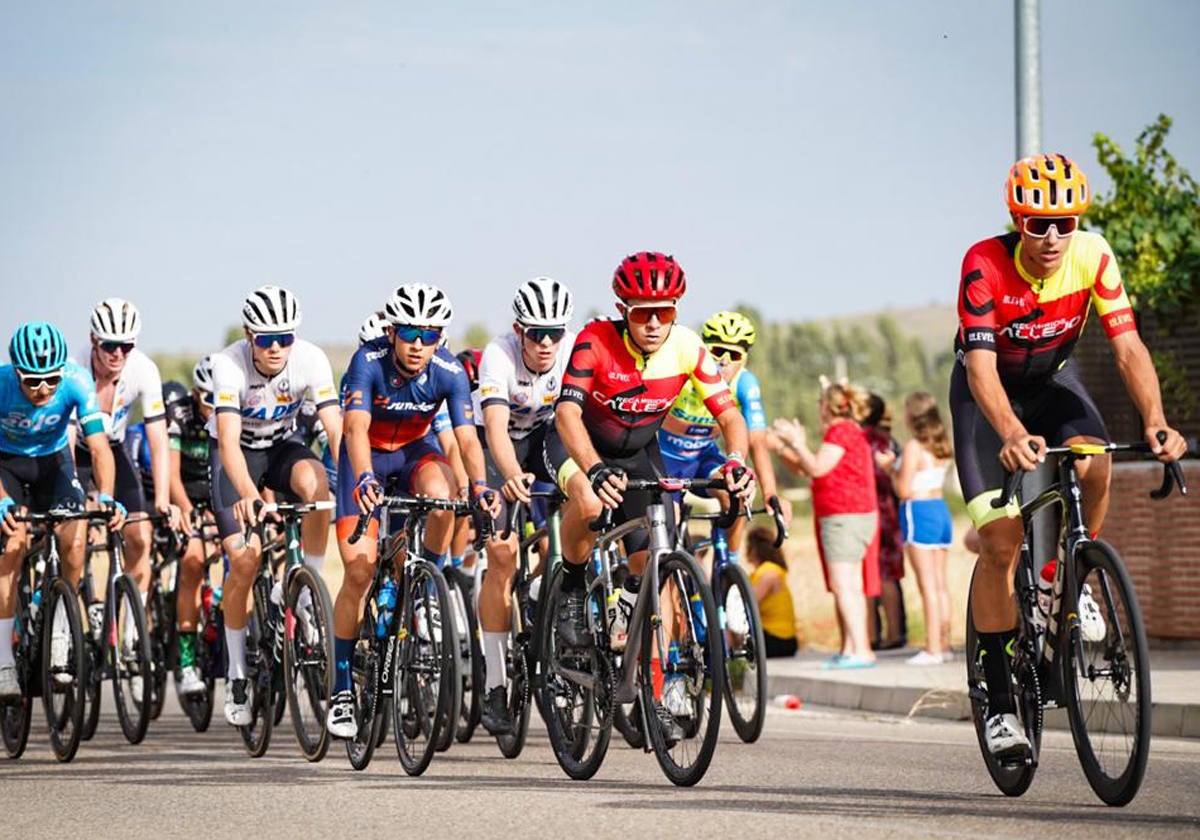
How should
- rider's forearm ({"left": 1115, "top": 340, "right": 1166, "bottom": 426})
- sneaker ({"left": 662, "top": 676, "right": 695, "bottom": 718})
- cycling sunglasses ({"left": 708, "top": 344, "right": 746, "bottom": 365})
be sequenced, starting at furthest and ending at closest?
cycling sunglasses ({"left": 708, "top": 344, "right": 746, "bottom": 365})
sneaker ({"left": 662, "top": 676, "right": 695, "bottom": 718})
rider's forearm ({"left": 1115, "top": 340, "right": 1166, "bottom": 426})

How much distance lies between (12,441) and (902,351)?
426ft

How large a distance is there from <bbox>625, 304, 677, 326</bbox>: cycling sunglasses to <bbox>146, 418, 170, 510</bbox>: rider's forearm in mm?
4678

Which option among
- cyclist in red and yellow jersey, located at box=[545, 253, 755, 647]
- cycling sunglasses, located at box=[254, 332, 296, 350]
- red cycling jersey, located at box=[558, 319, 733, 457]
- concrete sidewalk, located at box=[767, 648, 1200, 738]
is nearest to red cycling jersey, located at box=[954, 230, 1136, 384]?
cyclist in red and yellow jersey, located at box=[545, 253, 755, 647]

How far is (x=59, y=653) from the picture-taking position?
40.2ft

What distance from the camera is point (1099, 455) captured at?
827 centimetres

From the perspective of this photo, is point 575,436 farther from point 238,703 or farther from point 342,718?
point 238,703

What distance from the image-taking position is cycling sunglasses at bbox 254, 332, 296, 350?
12.1 meters

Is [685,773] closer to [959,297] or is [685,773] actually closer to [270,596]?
[959,297]

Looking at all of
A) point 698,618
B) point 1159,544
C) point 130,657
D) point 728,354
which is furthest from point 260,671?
point 1159,544

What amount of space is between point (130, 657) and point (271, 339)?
2454 mm

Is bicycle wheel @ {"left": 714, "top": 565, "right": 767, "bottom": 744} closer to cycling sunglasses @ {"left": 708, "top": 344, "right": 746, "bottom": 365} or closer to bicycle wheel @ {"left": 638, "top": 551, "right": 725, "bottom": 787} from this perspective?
bicycle wheel @ {"left": 638, "top": 551, "right": 725, "bottom": 787}

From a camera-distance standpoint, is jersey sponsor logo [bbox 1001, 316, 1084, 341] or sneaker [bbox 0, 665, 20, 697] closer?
jersey sponsor logo [bbox 1001, 316, 1084, 341]

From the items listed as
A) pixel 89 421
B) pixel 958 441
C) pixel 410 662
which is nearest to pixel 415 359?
pixel 410 662

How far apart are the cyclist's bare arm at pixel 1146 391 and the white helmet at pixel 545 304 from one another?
4.20m
